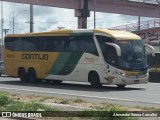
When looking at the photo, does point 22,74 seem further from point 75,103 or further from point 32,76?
point 75,103

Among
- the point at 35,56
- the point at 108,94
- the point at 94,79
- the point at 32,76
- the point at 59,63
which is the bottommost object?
the point at 108,94

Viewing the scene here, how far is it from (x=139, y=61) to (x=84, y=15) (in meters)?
34.6

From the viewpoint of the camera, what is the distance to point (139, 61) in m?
25.3

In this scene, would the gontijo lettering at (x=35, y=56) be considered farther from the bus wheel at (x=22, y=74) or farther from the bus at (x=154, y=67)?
the bus at (x=154, y=67)

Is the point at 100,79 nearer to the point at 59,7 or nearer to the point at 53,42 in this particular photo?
the point at 53,42

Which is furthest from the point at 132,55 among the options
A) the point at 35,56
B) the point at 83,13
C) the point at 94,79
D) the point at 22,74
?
the point at 83,13

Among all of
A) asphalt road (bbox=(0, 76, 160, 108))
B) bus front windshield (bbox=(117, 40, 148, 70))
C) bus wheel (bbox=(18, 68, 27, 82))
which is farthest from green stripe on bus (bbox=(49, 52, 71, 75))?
bus front windshield (bbox=(117, 40, 148, 70))

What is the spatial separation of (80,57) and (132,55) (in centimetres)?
312

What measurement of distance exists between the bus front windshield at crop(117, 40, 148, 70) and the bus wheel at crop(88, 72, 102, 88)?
68.6 inches

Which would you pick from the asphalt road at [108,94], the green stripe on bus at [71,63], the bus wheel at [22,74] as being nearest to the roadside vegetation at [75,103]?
the asphalt road at [108,94]

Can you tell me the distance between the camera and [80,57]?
26.5 meters

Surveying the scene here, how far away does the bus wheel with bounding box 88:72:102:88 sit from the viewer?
25.7 m

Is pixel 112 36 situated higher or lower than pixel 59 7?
lower

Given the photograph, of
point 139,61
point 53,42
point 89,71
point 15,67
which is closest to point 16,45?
point 15,67
